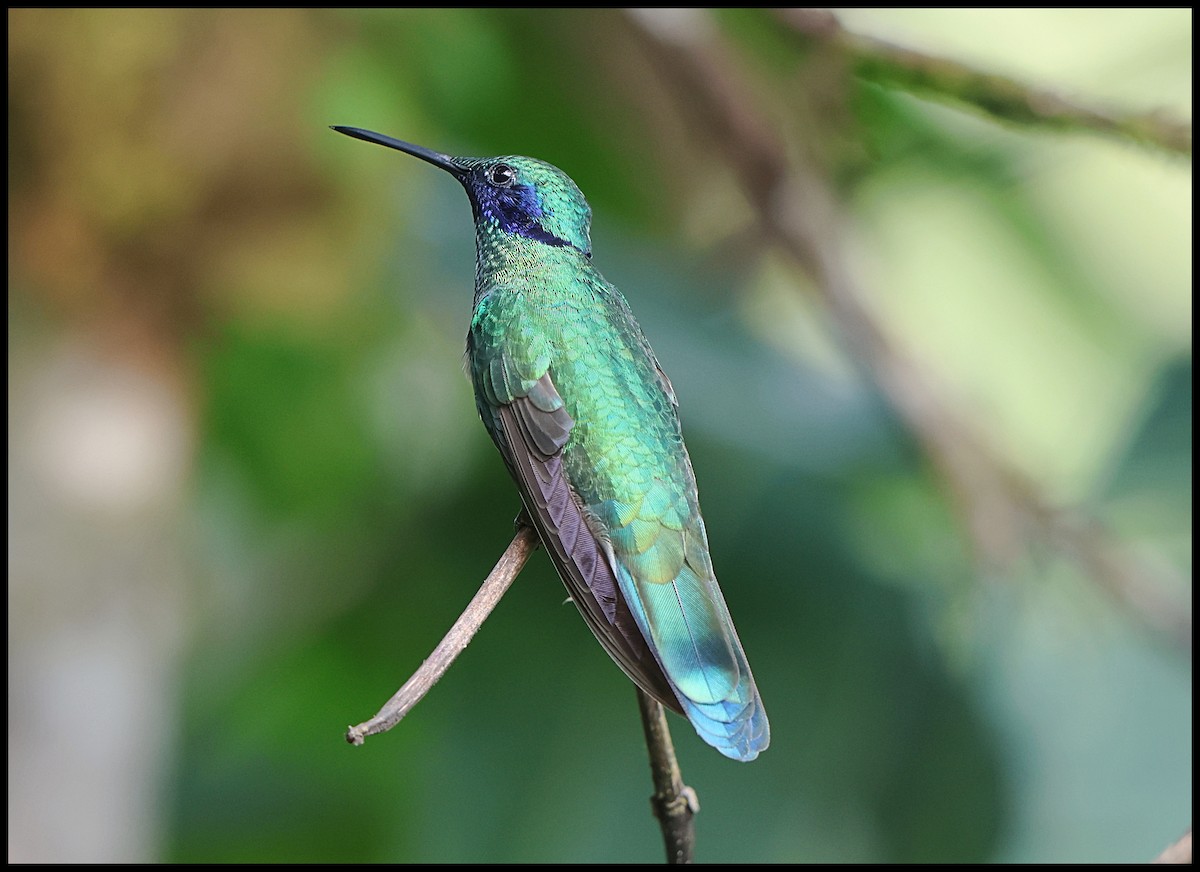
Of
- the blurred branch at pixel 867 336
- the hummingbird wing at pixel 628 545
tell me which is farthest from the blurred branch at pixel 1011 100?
the hummingbird wing at pixel 628 545

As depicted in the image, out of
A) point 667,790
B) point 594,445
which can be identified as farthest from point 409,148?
point 667,790

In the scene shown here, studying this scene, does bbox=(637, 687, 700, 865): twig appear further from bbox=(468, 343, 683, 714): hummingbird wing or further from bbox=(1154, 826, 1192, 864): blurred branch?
bbox=(1154, 826, 1192, 864): blurred branch

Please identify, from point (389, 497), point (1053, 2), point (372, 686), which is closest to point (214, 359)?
point (389, 497)

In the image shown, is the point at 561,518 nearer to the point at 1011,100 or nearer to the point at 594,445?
the point at 594,445

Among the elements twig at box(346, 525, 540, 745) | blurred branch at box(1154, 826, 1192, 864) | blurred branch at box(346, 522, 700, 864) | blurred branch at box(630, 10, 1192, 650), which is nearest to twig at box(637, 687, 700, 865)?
blurred branch at box(346, 522, 700, 864)

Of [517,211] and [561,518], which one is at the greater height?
[517,211]

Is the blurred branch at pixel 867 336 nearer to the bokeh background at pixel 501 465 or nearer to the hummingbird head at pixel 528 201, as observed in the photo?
the bokeh background at pixel 501 465
